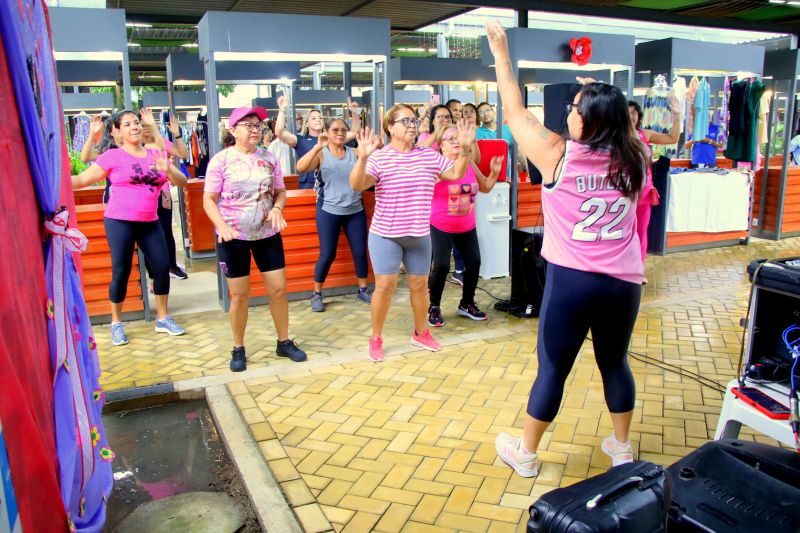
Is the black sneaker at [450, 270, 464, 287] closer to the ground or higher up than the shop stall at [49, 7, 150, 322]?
closer to the ground

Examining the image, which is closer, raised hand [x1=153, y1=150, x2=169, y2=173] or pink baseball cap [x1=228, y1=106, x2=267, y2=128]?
pink baseball cap [x1=228, y1=106, x2=267, y2=128]

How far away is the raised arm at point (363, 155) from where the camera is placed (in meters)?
3.99

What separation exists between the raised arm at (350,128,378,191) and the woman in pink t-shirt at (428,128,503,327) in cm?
111

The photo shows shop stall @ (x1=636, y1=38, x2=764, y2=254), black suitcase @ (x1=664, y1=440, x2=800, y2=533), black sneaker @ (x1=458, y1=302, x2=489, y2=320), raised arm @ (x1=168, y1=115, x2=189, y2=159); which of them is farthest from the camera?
shop stall @ (x1=636, y1=38, x2=764, y2=254)

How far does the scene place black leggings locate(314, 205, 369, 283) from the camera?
19.0 feet

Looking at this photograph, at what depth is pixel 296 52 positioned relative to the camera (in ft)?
19.4

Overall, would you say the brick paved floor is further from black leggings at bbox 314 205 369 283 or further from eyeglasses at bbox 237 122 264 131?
eyeglasses at bbox 237 122 264 131

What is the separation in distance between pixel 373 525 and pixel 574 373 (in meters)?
2.06

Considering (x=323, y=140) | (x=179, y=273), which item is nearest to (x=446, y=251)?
(x=323, y=140)

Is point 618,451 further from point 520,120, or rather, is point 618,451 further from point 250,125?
point 250,125

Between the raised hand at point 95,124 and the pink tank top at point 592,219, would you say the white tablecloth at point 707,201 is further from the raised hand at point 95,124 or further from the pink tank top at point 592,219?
the raised hand at point 95,124

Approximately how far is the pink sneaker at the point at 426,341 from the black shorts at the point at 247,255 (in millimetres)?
1181

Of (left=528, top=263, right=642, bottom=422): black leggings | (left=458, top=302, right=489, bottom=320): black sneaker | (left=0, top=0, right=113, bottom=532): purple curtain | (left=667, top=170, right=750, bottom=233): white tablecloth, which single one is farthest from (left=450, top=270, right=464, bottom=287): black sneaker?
(left=0, top=0, right=113, bottom=532): purple curtain

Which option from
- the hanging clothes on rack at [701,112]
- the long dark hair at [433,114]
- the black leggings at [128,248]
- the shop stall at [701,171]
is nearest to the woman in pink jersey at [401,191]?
the black leggings at [128,248]
